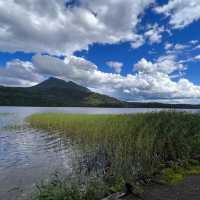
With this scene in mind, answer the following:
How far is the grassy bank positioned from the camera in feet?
29.5

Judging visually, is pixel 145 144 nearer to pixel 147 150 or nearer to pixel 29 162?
pixel 147 150

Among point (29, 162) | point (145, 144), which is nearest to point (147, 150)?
point (145, 144)

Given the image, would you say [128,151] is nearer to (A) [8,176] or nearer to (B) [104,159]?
(B) [104,159]

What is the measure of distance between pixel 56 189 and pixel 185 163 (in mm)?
6194

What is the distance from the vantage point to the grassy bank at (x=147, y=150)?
9000 millimetres

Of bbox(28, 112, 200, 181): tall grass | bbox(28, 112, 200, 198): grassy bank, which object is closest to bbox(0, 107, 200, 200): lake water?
bbox(28, 112, 200, 198): grassy bank

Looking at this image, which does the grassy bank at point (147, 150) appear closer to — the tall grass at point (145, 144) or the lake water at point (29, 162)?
the tall grass at point (145, 144)

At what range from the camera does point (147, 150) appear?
435 inches

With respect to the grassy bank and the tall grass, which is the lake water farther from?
the tall grass

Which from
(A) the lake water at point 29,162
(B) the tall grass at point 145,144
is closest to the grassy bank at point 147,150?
(B) the tall grass at point 145,144

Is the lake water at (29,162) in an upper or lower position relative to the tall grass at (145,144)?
lower

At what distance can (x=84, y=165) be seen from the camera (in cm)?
1295

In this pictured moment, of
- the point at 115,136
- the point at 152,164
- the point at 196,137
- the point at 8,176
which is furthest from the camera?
the point at 115,136

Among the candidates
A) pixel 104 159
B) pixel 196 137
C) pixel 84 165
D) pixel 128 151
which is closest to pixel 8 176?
pixel 84 165
